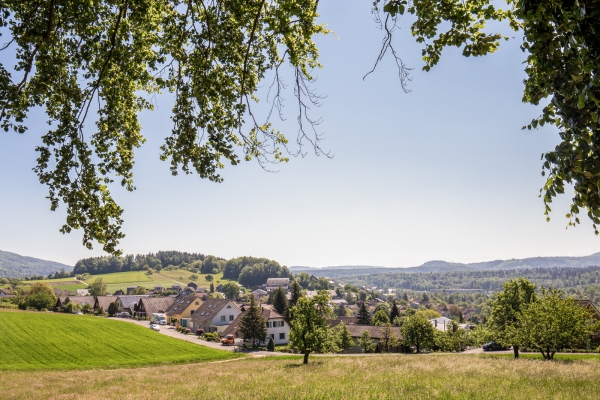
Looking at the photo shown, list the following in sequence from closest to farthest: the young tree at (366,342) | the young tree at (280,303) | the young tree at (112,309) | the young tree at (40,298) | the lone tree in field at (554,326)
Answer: the lone tree in field at (554,326)
the young tree at (366,342)
the young tree at (40,298)
the young tree at (280,303)
the young tree at (112,309)

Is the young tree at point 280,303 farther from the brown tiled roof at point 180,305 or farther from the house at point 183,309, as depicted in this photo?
the brown tiled roof at point 180,305

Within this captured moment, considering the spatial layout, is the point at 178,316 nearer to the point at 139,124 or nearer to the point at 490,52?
the point at 139,124

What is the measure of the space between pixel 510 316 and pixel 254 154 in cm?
3151

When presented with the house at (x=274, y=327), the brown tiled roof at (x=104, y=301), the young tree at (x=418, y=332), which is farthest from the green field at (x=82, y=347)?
the brown tiled roof at (x=104, y=301)

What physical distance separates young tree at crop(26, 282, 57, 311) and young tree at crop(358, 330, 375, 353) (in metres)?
65.1

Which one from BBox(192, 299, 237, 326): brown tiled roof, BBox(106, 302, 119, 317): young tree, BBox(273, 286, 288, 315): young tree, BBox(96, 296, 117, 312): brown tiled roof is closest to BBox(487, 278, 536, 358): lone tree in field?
BBox(273, 286, 288, 315): young tree

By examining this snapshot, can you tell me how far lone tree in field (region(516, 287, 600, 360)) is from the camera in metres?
26.7

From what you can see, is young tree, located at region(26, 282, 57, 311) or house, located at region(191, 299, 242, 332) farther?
young tree, located at region(26, 282, 57, 311)

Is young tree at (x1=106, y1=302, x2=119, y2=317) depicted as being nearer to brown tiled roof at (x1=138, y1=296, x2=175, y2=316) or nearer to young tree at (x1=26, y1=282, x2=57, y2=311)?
brown tiled roof at (x1=138, y1=296, x2=175, y2=316)

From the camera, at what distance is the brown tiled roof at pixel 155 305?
90312 mm

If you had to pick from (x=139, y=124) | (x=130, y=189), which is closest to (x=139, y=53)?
(x=139, y=124)

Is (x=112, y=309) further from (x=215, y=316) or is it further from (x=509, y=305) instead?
(x=509, y=305)

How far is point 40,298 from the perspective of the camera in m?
78.4

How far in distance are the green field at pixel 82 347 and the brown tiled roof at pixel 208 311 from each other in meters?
16.1
